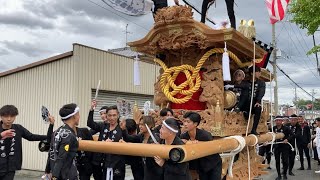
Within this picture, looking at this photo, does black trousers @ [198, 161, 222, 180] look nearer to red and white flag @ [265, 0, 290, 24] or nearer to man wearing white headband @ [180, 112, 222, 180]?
man wearing white headband @ [180, 112, 222, 180]

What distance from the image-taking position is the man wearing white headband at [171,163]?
3580 millimetres

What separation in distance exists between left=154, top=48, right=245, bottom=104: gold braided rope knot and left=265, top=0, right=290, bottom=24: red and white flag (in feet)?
4.71

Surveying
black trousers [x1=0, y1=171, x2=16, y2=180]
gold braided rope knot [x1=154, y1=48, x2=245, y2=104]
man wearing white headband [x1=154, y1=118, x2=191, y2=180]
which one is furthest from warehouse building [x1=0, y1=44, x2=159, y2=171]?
man wearing white headband [x1=154, y1=118, x2=191, y2=180]

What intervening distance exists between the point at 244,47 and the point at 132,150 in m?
2.71

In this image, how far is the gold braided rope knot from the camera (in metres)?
5.21

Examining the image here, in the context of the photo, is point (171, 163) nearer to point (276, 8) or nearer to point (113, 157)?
point (113, 157)

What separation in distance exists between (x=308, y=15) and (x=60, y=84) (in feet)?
25.5

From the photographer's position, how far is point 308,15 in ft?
36.3

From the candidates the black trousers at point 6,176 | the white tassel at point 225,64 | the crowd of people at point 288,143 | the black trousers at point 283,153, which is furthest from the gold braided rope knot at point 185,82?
the black trousers at point 283,153

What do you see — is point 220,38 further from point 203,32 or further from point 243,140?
point 243,140

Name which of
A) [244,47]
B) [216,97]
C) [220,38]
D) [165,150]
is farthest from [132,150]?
[244,47]

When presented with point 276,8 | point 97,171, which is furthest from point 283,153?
point 97,171

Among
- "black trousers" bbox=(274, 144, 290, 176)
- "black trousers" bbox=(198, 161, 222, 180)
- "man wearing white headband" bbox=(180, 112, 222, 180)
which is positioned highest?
"man wearing white headband" bbox=(180, 112, 222, 180)

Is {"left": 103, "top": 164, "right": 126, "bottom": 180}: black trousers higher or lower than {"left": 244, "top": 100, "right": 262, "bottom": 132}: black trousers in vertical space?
lower
